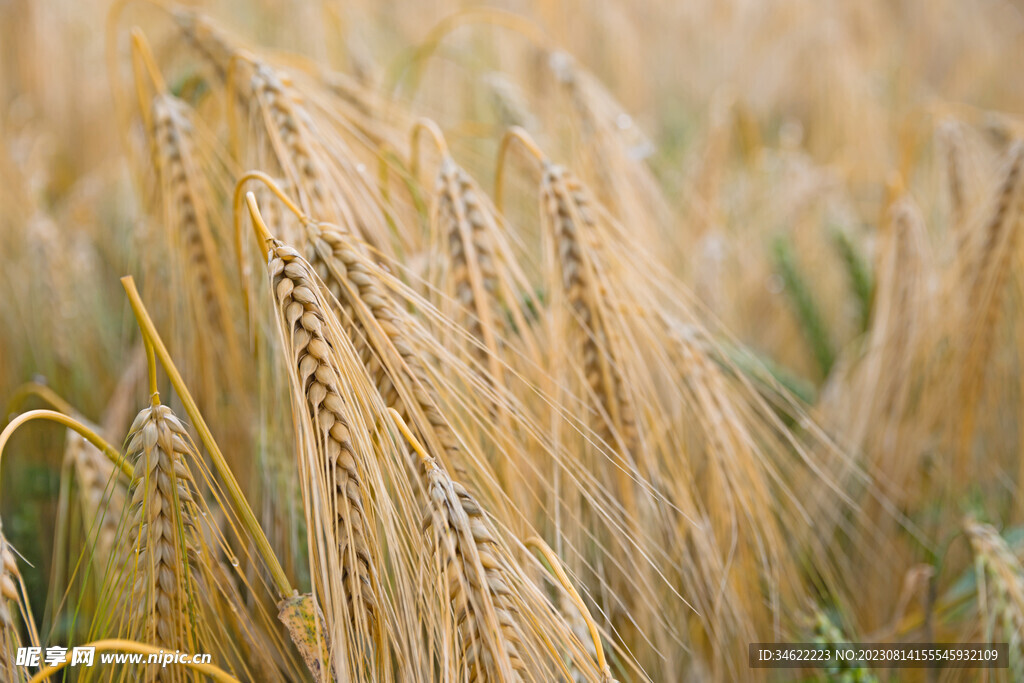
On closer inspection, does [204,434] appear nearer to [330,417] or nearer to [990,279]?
[330,417]

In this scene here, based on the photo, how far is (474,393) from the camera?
0.51 m

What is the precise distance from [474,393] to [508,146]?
0.33 metres

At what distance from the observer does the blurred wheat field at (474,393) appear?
442mm

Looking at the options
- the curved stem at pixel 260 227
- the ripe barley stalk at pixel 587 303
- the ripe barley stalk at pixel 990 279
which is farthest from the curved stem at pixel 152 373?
the ripe barley stalk at pixel 990 279

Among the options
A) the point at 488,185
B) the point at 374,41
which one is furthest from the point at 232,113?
the point at 374,41

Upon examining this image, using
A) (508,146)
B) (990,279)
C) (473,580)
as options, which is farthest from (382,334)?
(990,279)

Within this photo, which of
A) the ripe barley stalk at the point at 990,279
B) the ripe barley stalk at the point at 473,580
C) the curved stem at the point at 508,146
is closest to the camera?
the ripe barley stalk at the point at 473,580

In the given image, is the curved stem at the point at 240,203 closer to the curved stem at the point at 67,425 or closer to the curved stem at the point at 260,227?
the curved stem at the point at 260,227

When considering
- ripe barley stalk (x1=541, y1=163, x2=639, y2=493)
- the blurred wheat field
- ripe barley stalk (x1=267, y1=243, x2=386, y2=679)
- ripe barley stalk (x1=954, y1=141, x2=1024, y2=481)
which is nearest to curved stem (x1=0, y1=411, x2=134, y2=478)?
the blurred wheat field

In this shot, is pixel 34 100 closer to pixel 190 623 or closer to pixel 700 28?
pixel 190 623

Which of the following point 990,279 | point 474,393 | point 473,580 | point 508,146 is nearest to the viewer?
point 473,580

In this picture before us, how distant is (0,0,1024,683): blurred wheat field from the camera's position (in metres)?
0.44

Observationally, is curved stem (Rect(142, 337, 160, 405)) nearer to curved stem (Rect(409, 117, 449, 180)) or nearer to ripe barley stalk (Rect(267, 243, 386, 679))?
ripe barley stalk (Rect(267, 243, 386, 679))

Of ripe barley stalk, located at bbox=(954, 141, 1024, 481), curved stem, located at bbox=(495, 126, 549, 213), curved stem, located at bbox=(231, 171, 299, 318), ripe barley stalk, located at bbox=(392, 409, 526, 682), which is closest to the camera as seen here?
ripe barley stalk, located at bbox=(392, 409, 526, 682)
